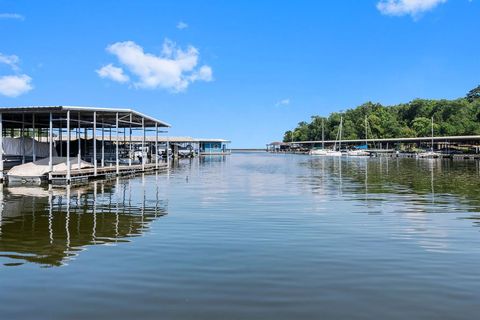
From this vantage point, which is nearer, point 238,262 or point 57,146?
point 238,262

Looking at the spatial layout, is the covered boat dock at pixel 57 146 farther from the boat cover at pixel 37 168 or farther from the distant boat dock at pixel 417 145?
the distant boat dock at pixel 417 145

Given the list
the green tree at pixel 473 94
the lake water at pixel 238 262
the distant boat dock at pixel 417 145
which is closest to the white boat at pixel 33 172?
the lake water at pixel 238 262

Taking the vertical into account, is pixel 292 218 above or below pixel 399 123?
below

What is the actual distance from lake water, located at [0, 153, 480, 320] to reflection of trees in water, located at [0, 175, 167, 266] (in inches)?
2.1

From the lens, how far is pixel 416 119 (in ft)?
532

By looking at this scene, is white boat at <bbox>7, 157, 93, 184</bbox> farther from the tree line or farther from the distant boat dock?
the tree line

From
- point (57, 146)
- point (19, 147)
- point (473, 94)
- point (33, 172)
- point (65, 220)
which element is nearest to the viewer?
point (65, 220)

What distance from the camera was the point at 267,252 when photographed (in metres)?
10.7

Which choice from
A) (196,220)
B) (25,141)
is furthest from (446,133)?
(196,220)

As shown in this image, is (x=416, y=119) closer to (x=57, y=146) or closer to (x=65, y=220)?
(x=57, y=146)

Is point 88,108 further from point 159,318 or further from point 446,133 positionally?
point 446,133

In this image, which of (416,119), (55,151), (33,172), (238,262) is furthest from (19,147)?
(416,119)

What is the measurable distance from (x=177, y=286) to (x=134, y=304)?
1.07m

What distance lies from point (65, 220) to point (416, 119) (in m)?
163
